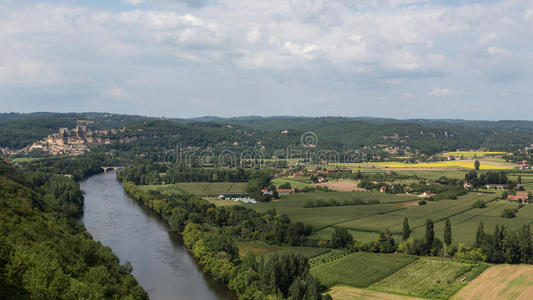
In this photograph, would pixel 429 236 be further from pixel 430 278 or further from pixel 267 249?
pixel 267 249

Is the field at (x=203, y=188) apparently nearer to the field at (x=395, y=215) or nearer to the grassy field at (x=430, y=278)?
the field at (x=395, y=215)

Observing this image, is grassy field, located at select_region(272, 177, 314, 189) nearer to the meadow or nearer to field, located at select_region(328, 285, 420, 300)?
the meadow

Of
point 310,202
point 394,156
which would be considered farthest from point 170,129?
point 310,202

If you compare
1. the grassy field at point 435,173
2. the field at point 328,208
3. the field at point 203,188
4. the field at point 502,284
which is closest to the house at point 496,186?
the grassy field at point 435,173

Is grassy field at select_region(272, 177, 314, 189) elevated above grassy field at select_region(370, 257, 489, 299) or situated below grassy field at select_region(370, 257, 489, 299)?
above

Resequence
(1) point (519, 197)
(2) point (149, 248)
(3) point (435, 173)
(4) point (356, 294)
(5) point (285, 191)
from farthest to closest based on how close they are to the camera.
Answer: (3) point (435, 173)
(5) point (285, 191)
(1) point (519, 197)
(2) point (149, 248)
(4) point (356, 294)

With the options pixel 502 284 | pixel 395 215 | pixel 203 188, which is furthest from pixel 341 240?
pixel 203 188

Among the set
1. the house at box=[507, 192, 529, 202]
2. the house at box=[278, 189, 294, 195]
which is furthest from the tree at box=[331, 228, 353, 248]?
the house at box=[507, 192, 529, 202]
